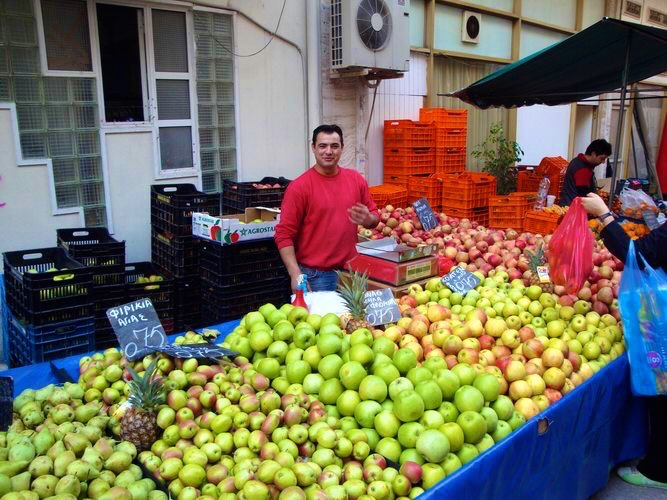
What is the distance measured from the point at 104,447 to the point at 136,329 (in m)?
0.78

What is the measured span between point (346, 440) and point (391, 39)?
631 cm

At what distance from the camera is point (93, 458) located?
2.00m

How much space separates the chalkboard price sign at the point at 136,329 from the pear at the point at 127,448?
58cm

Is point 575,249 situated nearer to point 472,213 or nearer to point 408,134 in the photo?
point 472,213

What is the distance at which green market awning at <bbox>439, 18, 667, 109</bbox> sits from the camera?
471 cm

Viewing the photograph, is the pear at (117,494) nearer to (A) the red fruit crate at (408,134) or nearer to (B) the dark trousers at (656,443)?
(B) the dark trousers at (656,443)

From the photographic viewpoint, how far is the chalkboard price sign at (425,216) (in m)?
6.53

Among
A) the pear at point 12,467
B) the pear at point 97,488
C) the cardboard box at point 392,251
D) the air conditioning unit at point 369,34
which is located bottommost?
the pear at point 97,488

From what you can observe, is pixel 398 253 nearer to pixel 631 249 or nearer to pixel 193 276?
pixel 631 249

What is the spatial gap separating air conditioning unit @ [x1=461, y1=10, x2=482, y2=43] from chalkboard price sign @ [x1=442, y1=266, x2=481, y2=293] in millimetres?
7129

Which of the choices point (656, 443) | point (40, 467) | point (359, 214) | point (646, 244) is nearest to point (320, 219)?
point (359, 214)

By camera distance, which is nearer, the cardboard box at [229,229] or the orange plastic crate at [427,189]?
the cardboard box at [229,229]

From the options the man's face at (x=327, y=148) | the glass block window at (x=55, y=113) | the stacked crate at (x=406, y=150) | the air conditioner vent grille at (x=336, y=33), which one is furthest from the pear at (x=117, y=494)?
the stacked crate at (x=406, y=150)

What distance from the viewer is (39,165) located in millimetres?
5250
